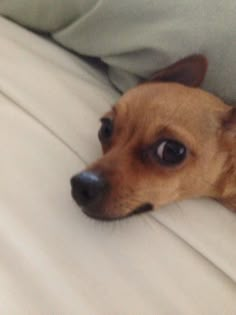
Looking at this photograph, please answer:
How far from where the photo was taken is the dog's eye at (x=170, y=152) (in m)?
0.97

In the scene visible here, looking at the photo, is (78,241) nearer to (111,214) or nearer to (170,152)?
(111,214)

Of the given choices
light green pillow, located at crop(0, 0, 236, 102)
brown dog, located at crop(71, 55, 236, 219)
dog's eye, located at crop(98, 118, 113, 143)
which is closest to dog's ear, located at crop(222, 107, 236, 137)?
brown dog, located at crop(71, 55, 236, 219)

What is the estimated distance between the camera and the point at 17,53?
1295mm

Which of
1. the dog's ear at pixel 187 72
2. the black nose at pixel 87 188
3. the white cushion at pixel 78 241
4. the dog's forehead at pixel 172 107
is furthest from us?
the dog's ear at pixel 187 72

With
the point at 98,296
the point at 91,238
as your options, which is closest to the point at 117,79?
the point at 91,238

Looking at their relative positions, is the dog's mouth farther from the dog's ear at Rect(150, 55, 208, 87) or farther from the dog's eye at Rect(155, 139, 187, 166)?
the dog's ear at Rect(150, 55, 208, 87)

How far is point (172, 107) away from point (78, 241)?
37 centimetres

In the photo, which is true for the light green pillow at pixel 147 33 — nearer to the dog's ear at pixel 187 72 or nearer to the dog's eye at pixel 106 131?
the dog's ear at pixel 187 72

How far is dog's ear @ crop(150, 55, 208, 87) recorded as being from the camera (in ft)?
3.70

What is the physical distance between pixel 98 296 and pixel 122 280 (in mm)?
58

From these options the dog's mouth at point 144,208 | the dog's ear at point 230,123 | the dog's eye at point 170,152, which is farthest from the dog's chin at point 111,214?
the dog's ear at point 230,123

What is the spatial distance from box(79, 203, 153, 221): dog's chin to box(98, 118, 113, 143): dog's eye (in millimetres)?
201

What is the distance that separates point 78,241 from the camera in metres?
0.85

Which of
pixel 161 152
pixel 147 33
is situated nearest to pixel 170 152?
pixel 161 152
